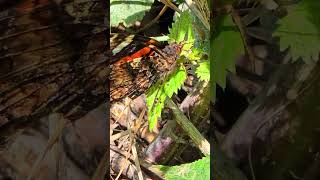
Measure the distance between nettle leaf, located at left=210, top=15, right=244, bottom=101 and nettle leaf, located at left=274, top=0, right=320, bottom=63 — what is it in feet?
0.19

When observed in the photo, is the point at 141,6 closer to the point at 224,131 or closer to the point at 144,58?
the point at 144,58

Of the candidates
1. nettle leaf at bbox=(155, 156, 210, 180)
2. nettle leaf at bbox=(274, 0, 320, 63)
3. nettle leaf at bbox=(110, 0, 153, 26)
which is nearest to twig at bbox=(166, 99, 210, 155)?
nettle leaf at bbox=(155, 156, 210, 180)

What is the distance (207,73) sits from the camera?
0.87 m

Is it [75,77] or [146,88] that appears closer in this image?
[75,77]

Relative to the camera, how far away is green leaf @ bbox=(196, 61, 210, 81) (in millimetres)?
869

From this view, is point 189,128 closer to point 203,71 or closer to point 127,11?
point 203,71

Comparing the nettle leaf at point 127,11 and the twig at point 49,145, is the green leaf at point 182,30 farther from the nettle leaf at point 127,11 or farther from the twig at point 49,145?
the twig at point 49,145

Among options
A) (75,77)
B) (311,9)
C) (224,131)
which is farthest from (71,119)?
(311,9)

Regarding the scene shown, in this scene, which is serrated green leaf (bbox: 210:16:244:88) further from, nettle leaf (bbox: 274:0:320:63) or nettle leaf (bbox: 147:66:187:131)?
nettle leaf (bbox: 147:66:187:131)

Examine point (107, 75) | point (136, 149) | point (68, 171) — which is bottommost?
point (136, 149)

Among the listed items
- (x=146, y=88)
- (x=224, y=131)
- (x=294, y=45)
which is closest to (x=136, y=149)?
(x=146, y=88)

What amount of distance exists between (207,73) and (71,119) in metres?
0.30

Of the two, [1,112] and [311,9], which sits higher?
[311,9]

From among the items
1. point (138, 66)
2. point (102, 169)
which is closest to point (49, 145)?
point (102, 169)
